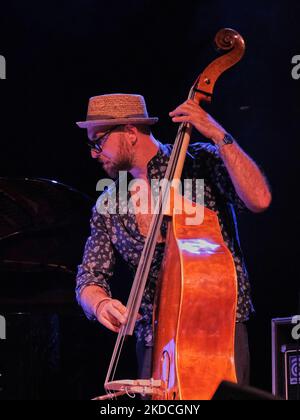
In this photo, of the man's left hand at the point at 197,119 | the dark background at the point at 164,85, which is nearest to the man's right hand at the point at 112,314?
the man's left hand at the point at 197,119

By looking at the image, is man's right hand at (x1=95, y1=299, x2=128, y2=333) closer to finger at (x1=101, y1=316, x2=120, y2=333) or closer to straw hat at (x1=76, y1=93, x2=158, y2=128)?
finger at (x1=101, y1=316, x2=120, y2=333)

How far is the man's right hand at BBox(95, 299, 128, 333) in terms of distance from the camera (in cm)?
310

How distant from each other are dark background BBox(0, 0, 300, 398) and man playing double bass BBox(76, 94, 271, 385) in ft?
6.84

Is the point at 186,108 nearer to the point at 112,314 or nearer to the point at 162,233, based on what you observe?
the point at 162,233

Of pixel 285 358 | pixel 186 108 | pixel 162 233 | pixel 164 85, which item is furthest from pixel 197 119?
pixel 164 85

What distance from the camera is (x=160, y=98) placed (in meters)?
6.06

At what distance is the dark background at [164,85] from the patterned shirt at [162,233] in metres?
2.11

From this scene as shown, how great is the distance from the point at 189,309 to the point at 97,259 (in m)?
1.04

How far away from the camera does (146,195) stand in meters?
3.64

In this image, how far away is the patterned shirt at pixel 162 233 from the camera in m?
3.39

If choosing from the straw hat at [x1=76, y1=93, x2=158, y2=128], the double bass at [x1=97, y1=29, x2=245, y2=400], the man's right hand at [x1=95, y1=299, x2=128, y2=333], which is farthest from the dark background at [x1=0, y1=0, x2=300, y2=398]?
the double bass at [x1=97, y1=29, x2=245, y2=400]
